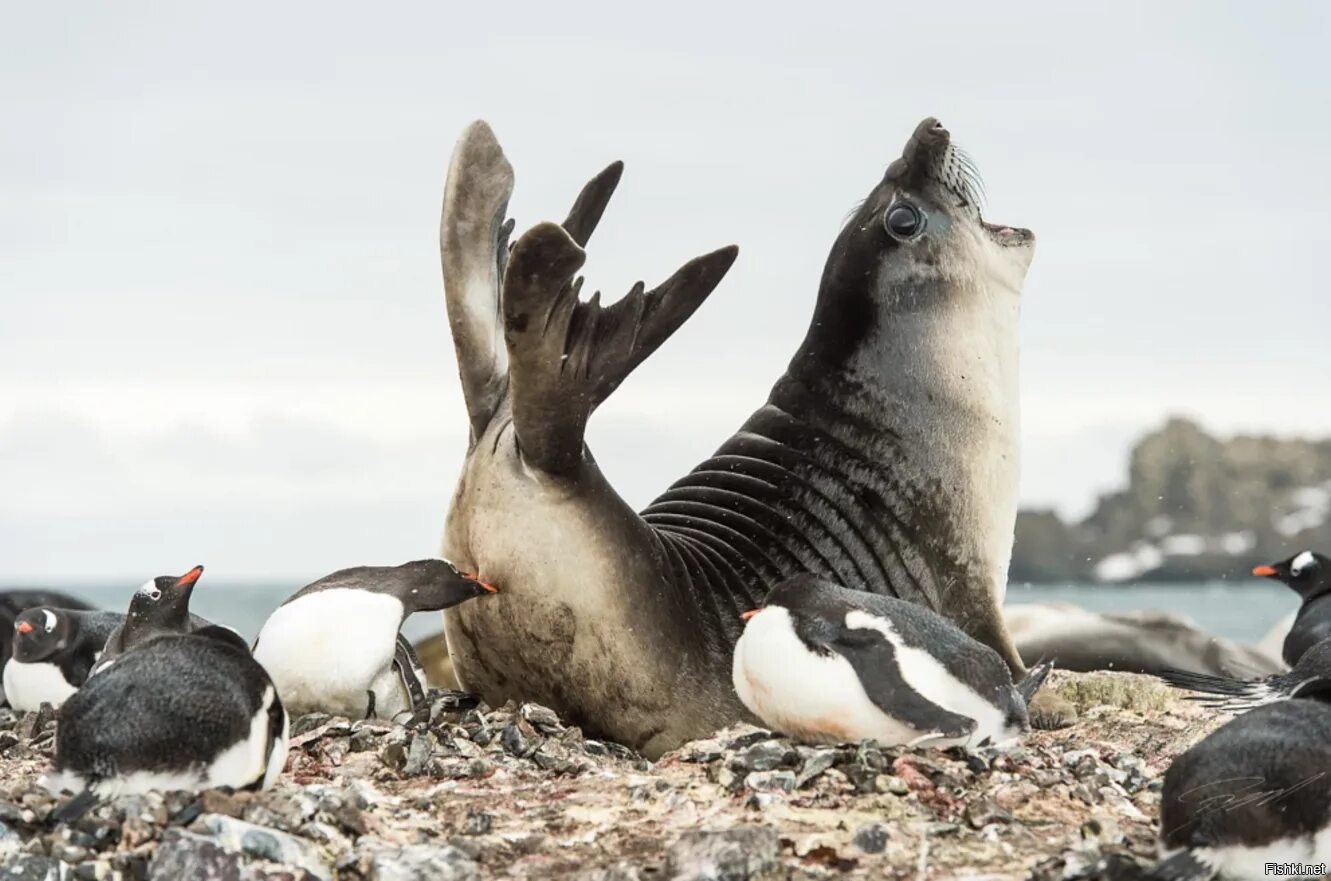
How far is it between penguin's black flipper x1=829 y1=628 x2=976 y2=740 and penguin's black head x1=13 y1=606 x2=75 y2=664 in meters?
3.82

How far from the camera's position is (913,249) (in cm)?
732

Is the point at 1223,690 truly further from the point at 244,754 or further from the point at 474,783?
the point at 244,754

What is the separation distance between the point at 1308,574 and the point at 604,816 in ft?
20.5

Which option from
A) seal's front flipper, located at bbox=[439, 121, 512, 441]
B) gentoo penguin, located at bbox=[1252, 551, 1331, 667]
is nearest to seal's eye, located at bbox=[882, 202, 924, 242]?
seal's front flipper, located at bbox=[439, 121, 512, 441]

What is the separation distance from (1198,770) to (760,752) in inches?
48.6

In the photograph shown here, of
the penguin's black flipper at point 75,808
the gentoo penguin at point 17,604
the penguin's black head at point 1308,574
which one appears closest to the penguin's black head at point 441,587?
the penguin's black flipper at point 75,808

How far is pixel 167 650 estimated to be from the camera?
192 inches

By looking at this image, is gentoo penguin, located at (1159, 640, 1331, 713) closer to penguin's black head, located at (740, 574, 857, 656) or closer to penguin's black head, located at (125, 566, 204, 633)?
penguin's black head, located at (740, 574, 857, 656)

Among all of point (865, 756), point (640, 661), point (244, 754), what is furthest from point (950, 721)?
point (244, 754)

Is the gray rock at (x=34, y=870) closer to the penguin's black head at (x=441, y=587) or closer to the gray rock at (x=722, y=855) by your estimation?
the gray rock at (x=722, y=855)

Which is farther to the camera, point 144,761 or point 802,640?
point 802,640

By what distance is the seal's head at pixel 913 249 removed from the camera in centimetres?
728

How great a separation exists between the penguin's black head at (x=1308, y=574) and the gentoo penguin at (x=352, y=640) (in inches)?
215

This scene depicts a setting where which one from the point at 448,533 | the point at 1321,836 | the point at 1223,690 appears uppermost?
the point at 448,533
